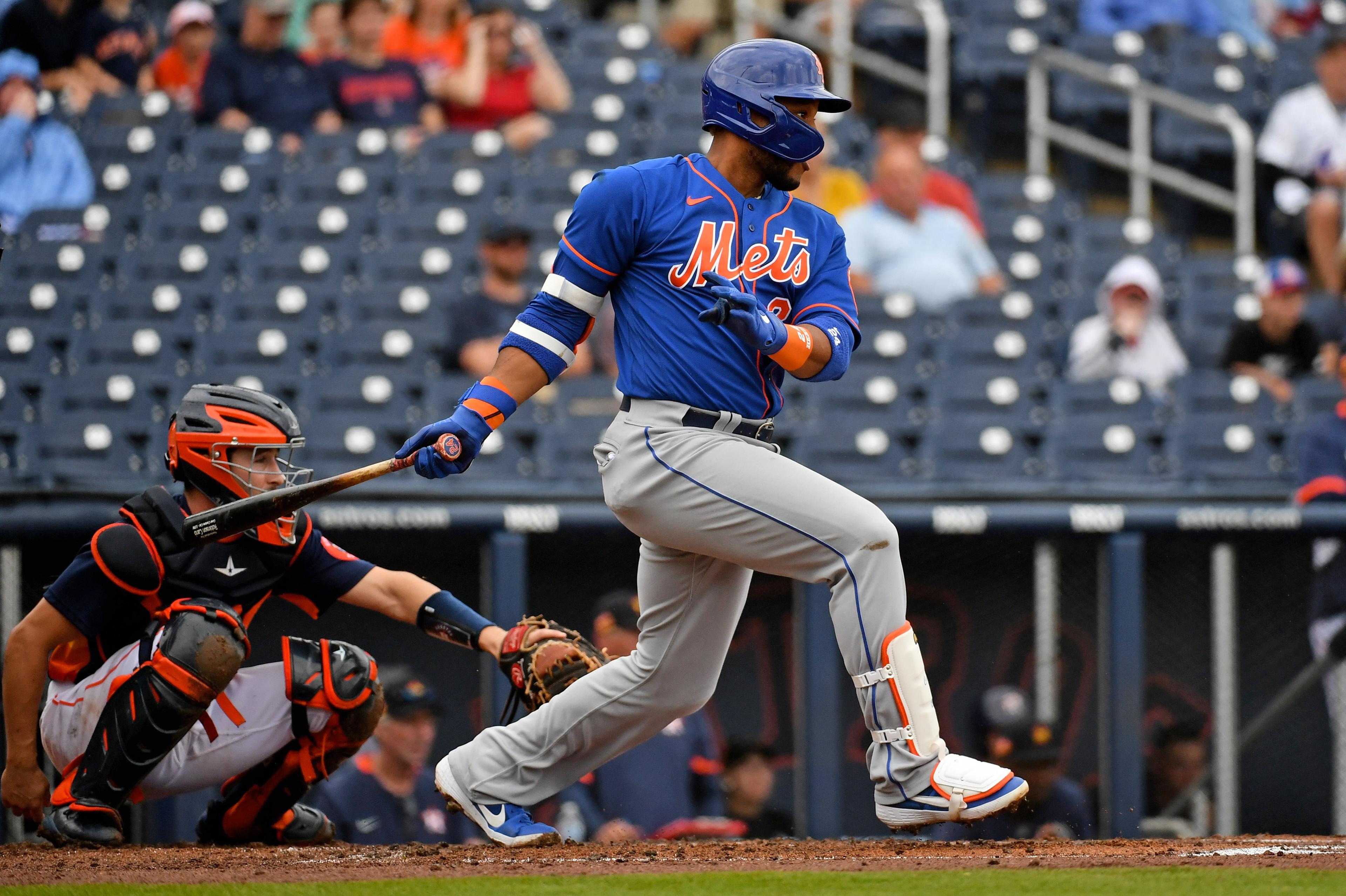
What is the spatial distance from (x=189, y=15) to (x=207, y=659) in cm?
505

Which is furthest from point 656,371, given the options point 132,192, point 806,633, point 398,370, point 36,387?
point 132,192

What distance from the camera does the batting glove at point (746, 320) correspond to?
2869mm

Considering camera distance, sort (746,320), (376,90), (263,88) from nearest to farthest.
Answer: (746,320), (263,88), (376,90)

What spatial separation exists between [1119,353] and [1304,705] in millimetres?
1788

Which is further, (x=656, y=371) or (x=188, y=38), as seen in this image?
(x=188, y=38)

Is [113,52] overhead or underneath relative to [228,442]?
overhead

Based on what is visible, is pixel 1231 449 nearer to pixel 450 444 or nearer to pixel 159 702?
pixel 450 444

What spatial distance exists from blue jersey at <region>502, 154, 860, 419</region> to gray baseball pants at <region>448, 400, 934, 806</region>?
8cm

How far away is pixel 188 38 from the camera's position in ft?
25.0

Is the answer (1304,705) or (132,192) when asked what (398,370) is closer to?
(132,192)

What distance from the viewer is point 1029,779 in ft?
16.7

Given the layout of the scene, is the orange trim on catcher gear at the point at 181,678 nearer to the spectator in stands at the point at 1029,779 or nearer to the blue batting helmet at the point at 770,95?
the blue batting helmet at the point at 770,95

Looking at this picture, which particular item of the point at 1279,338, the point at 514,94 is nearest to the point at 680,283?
the point at 1279,338

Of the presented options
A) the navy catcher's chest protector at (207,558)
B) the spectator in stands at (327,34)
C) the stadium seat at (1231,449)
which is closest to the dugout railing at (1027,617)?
the stadium seat at (1231,449)
